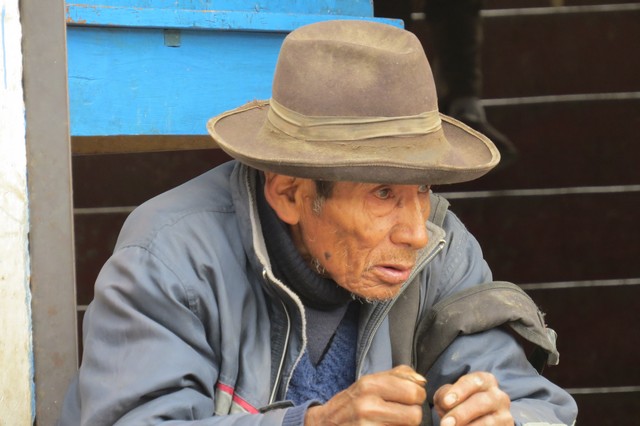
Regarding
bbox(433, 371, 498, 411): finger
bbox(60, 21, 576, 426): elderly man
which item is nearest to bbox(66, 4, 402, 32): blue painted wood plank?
bbox(60, 21, 576, 426): elderly man

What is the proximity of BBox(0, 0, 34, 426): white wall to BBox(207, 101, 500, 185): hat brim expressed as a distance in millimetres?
478

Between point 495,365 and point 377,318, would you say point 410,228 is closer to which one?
point 377,318

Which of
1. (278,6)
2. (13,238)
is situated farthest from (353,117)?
(13,238)

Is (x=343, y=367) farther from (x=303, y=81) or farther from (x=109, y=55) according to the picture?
(x=109, y=55)

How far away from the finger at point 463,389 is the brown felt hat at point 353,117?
0.41 meters

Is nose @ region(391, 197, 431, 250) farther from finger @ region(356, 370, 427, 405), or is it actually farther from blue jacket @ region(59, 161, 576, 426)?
finger @ region(356, 370, 427, 405)

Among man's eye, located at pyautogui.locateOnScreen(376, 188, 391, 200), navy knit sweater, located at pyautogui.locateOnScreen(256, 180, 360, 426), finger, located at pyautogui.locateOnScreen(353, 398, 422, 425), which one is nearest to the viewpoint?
finger, located at pyautogui.locateOnScreen(353, 398, 422, 425)

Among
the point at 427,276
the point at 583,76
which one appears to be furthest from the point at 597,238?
the point at 427,276

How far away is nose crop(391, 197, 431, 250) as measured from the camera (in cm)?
238

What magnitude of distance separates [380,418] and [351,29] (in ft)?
2.79

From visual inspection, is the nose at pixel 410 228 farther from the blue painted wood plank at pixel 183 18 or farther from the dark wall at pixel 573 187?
the dark wall at pixel 573 187

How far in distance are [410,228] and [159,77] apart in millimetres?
769

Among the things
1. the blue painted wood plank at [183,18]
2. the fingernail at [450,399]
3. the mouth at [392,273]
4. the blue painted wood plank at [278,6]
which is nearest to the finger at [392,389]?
the fingernail at [450,399]

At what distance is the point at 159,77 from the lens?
274 cm
